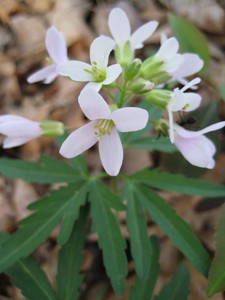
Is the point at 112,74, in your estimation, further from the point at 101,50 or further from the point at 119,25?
the point at 119,25

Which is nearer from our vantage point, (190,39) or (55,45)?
(55,45)

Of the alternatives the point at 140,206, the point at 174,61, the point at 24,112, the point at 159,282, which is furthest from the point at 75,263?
the point at 24,112

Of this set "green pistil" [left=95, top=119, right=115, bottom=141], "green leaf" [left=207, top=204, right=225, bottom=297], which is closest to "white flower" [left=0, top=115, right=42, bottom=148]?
"green pistil" [left=95, top=119, right=115, bottom=141]

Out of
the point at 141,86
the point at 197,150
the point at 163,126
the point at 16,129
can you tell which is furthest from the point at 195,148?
the point at 16,129

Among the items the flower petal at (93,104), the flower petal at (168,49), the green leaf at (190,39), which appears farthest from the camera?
the green leaf at (190,39)

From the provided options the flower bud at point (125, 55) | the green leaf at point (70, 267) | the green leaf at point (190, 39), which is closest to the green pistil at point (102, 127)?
the flower bud at point (125, 55)

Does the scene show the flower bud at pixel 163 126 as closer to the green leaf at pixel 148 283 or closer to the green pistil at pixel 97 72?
the green pistil at pixel 97 72
